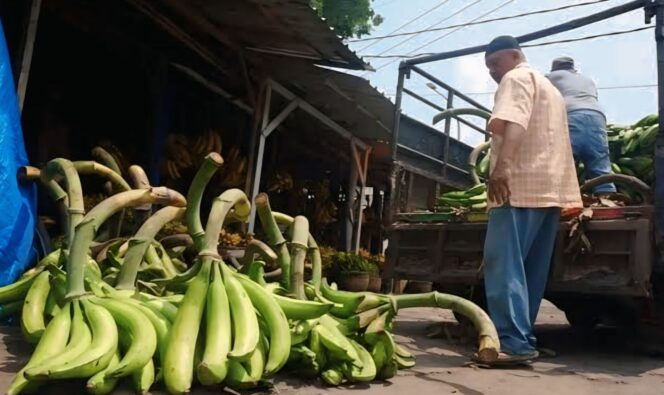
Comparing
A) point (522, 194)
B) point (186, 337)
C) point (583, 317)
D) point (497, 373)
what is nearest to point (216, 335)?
point (186, 337)

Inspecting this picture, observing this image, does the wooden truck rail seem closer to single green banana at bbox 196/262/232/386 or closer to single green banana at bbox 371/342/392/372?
single green banana at bbox 371/342/392/372

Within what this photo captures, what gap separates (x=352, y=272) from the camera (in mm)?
8070

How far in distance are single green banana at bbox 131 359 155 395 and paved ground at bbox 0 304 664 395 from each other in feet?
0.26

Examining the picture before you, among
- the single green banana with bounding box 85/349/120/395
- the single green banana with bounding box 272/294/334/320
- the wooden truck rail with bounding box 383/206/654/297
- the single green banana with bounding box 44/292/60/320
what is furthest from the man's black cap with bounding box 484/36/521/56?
the single green banana with bounding box 85/349/120/395

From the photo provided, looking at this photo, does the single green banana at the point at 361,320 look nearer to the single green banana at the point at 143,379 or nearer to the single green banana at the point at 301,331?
the single green banana at the point at 301,331

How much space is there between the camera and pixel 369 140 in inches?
382

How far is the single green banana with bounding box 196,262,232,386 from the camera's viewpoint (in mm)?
1985

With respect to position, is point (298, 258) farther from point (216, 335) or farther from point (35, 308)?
point (35, 308)

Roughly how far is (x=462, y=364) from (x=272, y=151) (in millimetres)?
6520

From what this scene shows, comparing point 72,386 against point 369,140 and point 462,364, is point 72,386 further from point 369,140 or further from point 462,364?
point 369,140

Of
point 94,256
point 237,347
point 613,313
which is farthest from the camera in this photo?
point 613,313

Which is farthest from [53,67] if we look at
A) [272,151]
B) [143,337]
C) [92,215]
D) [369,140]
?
[143,337]

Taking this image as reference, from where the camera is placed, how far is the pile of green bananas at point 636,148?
5680 mm

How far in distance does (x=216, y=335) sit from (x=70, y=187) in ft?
4.16
